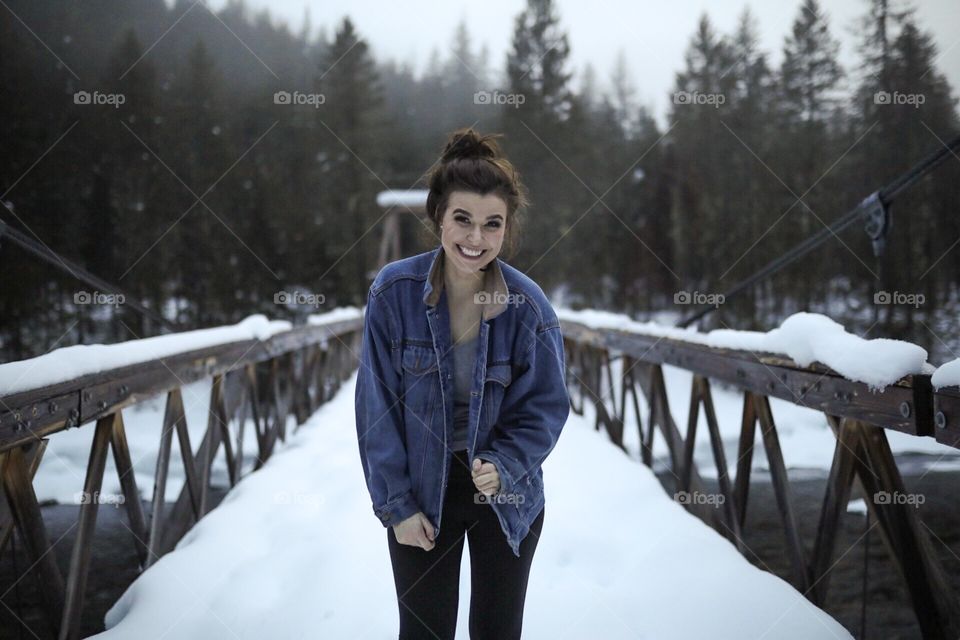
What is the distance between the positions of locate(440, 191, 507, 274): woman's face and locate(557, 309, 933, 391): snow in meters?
1.13

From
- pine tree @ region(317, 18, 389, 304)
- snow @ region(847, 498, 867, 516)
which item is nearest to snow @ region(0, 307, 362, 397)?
snow @ region(847, 498, 867, 516)

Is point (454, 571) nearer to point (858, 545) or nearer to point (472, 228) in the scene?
point (472, 228)

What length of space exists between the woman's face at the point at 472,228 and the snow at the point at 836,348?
3.71 feet

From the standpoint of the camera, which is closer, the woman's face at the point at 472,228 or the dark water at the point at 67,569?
the woman's face at the point at 472,228

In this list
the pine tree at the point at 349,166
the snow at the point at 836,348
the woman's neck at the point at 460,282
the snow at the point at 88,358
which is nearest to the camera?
the woman's neck at the point at 460,282

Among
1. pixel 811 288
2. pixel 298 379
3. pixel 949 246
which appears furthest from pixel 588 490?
pixel 811 288

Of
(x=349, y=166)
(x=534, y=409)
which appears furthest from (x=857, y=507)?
(x=349, y=166)

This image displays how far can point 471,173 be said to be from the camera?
55.4 inches

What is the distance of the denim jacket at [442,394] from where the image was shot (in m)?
1.38

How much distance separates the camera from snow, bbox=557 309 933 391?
1633 millimetres

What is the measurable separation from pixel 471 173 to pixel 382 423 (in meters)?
0.61

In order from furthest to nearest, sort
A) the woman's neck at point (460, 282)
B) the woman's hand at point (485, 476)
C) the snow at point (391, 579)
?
1. the snow at point (391, 579)
2. the woman's neck at point (460, 282)
3. the woman's hand at point (485, 476)

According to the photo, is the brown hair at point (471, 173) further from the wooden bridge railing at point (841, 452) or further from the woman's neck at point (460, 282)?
the wooden bridge railing at point (841, 452)

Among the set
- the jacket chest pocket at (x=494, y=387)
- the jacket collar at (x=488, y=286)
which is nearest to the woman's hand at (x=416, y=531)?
the jacket chest pocket at (x=494, y=387)
